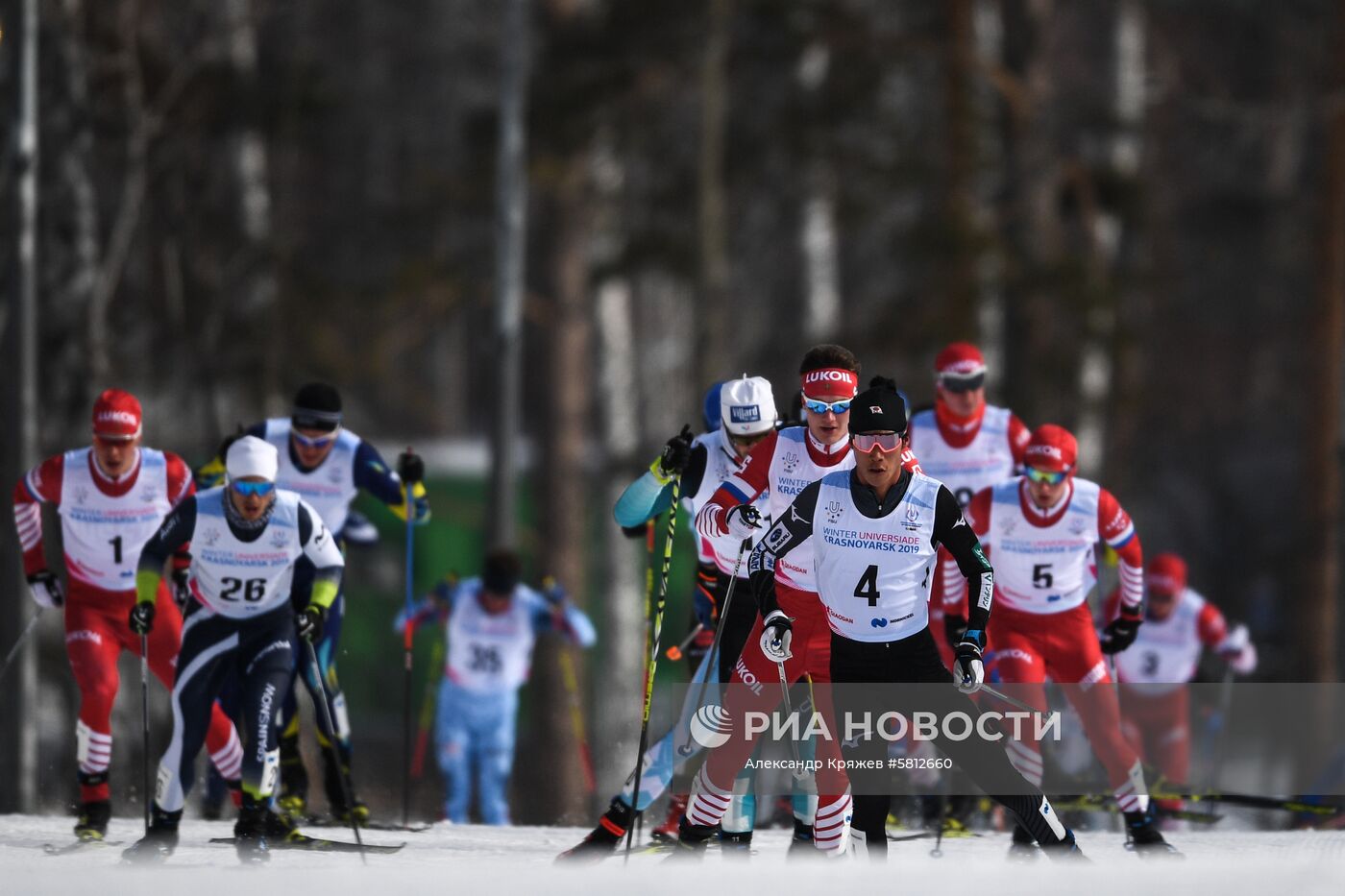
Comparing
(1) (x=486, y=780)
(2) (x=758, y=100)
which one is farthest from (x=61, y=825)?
(2) (x=758, y=100)

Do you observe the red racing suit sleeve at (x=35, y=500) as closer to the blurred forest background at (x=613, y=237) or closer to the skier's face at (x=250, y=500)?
the skier's face at (x=250, y=500)

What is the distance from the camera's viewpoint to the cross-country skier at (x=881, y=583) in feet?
25.1

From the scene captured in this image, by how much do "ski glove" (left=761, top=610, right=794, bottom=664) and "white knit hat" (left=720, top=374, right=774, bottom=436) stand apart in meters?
1.13

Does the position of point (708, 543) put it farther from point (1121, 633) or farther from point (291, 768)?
point (291, 768)

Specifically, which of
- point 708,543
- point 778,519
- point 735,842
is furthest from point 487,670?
point 778,519

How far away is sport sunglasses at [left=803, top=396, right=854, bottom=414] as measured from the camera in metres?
8.10

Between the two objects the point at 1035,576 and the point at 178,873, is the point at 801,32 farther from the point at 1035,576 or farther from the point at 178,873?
the point at 178,873

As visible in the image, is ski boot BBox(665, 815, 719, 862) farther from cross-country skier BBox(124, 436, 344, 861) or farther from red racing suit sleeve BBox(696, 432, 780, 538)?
cross-country skier BBox(124, 436, 344, 861)

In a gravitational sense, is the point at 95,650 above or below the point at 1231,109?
below

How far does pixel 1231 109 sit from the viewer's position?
1981 centimetres

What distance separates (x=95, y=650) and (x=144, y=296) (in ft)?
41.3

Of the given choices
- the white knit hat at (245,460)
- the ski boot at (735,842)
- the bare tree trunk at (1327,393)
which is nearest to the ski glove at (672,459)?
the ski boot at (735,842)

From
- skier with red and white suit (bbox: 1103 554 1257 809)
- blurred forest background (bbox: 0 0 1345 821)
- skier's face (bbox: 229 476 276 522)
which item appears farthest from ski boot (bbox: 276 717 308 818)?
blurred forest background (bbox: 0 0 1345 821)

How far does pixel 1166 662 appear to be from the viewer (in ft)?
43.6
